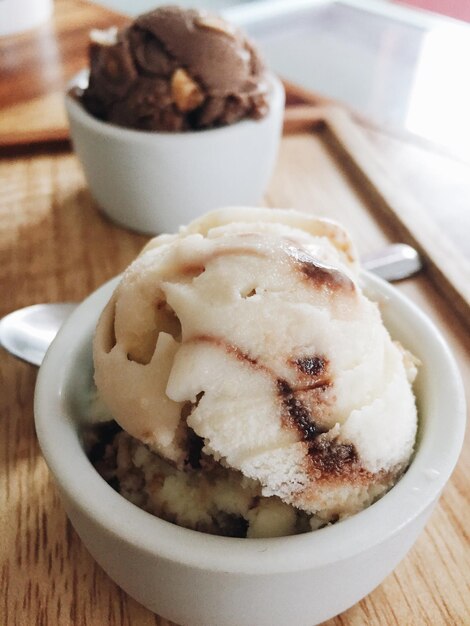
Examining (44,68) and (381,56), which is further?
(381,56)

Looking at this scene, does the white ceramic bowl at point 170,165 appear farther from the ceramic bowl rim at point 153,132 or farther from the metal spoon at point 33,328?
the metal spoon at point 33,328

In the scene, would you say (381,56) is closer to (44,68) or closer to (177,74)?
(44,68)

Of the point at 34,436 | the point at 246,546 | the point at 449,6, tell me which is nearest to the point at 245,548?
the point at 246,546

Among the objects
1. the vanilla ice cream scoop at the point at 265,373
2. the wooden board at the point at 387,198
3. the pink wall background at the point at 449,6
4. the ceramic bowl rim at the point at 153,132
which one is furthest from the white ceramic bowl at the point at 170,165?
the pink wall background at the point at 449,6

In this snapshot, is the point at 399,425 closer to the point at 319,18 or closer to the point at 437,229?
the point at 437,229

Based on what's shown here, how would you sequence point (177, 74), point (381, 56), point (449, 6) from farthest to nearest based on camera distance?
point (449, 6) < point (381, 56) < point (177, 74)

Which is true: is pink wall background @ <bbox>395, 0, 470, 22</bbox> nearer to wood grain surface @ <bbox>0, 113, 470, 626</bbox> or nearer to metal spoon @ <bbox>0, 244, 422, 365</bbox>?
wood grain surface @ <bbox>0, 113, 470, 626</bbox>

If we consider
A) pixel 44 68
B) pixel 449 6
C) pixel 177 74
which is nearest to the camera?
pixel 177 74

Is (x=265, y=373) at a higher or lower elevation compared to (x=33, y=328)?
higher
